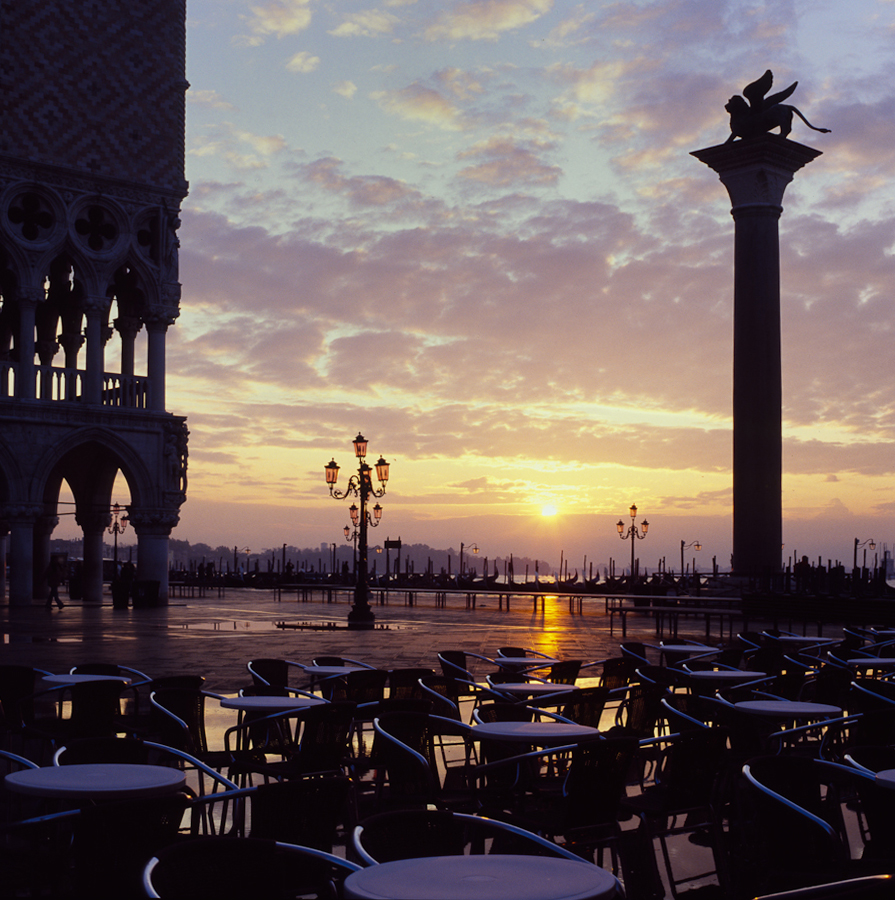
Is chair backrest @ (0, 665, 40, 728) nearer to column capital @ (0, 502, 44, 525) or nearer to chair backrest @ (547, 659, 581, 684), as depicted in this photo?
chair backrest @ (547, 659, 581, 684)

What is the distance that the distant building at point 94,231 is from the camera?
31.6m

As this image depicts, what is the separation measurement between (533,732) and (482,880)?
10.5ft

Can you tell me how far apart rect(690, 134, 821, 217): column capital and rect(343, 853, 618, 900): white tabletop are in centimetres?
2864

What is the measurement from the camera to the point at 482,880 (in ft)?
12.3

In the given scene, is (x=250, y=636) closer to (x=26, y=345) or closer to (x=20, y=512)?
(x=20, y=512)

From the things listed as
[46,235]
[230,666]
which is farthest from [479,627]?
[46,235]

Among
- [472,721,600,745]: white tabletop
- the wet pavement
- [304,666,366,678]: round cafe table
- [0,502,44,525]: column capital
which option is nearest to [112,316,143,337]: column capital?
[0,502,44,525]: column capital

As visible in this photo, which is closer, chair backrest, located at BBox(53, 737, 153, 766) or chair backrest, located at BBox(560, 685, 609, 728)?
chair backrest, located at BBox(53, 737, 153, 766)

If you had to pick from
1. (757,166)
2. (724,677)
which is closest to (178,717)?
(724,677)

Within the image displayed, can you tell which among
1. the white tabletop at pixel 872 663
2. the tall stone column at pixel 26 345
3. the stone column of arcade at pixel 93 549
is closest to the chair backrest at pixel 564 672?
the white tabletop at pixel 872 663

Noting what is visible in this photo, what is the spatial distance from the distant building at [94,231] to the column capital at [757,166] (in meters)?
15.4

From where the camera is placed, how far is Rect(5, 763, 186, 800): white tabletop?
5.03 m

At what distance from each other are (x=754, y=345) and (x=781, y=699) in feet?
74.3

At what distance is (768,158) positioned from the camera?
30.2 metres
